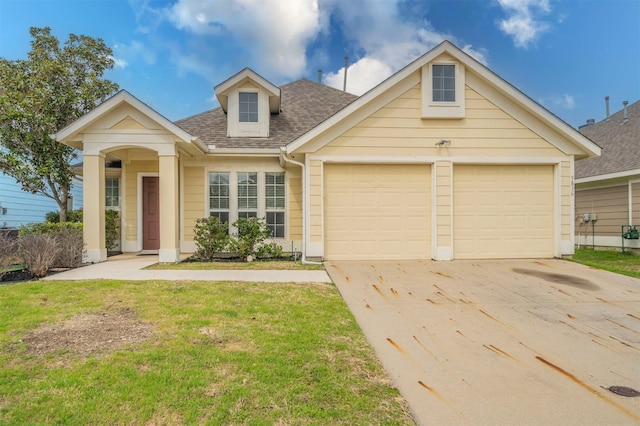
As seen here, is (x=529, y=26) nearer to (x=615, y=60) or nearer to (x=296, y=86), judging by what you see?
(x=615, y=60)

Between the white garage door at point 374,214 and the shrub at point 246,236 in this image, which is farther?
the shrub at point 246,236

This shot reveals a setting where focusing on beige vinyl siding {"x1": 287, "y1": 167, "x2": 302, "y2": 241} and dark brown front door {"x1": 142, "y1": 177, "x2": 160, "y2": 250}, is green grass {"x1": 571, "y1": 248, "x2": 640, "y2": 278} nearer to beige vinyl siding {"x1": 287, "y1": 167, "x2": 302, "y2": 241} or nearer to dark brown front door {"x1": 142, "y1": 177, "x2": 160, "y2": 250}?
beige vinyl siding {"x1": 287, "y1": 167, "x2": 302, "y2": 241}

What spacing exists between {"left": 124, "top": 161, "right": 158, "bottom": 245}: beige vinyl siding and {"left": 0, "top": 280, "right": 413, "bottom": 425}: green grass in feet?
20.0

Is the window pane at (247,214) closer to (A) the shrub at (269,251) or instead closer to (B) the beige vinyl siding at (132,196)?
(A) the shrub at (269,251)

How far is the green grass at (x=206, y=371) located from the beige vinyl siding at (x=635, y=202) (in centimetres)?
1280

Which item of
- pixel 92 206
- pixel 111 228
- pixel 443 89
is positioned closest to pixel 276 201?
pixel 92 206

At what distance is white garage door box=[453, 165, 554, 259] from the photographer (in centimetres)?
892

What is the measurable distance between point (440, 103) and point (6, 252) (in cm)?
1022

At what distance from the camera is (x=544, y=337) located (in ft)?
13.1

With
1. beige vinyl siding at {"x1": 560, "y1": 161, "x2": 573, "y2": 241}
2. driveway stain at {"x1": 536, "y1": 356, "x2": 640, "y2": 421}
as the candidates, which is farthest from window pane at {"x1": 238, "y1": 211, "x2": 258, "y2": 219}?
beige vinyl siding at {"x1": 560, "y1": 161, "x2": 573, "y2": 241}

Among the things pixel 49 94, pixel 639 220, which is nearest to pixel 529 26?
pixel 639 220

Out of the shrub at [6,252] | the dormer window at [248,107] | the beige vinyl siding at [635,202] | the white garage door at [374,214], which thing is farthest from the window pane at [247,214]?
the beige vinyl siding at [635,202]

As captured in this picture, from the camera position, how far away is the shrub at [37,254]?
22.7 feet

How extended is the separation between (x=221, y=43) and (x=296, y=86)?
15.0 ft
